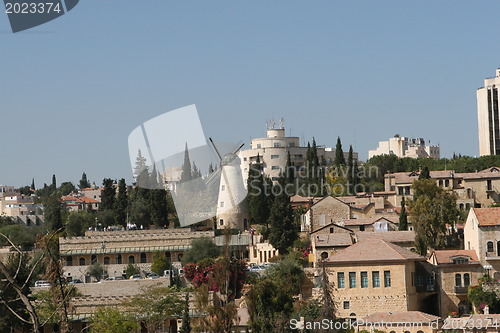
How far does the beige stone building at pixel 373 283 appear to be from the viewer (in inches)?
1554

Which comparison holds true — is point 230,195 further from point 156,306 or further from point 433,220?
point 156,306

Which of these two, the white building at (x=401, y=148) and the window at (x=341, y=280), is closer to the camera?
the window at (x=341, y=280)

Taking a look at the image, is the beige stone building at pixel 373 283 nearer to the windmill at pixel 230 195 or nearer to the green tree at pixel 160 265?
the green tree at pixel 160 265

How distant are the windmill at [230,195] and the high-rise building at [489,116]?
46258 mm

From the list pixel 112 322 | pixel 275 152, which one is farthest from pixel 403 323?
pixel 275 152

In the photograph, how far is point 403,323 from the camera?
36.0 m

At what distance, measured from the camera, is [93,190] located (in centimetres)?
15375

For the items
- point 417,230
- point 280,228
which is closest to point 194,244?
point 280,228

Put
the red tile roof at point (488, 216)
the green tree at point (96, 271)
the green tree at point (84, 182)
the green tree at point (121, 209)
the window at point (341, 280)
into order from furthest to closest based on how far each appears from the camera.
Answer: the green tree at point (84, 182)
the green tree at point (121, 209)
the green tree at point (96, 271)
the red tile roof at point (488, 216)
the window at point (341, 280)

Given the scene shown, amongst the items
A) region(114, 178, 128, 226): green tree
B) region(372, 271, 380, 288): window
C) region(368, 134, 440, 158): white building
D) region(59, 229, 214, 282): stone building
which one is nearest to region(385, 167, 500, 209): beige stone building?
region(59, 229, 214, 282): stone building

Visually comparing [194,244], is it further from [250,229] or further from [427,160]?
[427,160]

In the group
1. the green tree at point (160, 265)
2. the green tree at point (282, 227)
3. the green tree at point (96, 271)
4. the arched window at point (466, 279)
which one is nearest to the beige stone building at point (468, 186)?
the green tree at point (282, 227)

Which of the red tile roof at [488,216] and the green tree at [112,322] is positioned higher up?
the red tile roof at [488,216]

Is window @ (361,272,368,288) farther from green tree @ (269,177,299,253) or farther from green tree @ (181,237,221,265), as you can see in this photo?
green tree @ (181,237,221,265)
